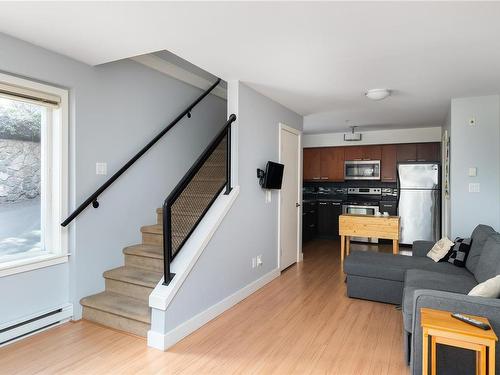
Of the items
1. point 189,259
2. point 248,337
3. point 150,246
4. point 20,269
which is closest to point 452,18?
point 189,259

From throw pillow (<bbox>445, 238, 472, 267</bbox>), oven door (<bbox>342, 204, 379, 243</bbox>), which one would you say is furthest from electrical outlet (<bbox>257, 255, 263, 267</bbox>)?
oven door (<bbox>342, 204, 379, 243</bbox>)

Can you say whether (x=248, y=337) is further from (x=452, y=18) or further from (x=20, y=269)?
(x=452, y=18)

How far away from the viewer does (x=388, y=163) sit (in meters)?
6.90

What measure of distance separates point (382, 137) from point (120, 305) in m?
6.00

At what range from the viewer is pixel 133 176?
11.3ft

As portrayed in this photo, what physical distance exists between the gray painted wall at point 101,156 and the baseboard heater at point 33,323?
5 cm

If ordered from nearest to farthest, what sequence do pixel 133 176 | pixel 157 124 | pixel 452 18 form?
pixel 452 18, pixel 133 176, pixel 157 124

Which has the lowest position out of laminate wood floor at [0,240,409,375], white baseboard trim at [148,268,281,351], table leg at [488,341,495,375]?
laminate wood floor at [0,240,409,375]

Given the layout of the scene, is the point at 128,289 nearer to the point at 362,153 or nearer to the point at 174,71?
the point at 174,71

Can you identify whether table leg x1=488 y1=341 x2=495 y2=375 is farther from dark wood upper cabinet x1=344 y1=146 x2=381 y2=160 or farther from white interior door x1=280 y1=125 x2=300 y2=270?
dark wood upper cabinet x1=344 y1=146 x2=381 y2=160

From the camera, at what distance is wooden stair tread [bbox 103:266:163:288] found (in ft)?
9.64

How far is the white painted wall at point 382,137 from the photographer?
21.5ft

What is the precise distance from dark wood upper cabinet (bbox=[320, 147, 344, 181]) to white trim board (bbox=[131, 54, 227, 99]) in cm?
354

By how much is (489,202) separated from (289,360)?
3.13 metres
